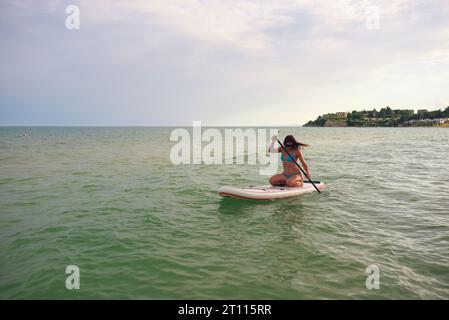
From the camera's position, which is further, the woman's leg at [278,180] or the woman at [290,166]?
the woman's leg at [278,180]

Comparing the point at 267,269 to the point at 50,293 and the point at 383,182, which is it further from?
the point at 383,182

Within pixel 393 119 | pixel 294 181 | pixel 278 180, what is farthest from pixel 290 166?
pixel 393 119

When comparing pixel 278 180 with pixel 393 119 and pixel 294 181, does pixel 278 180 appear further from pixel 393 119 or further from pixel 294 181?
pixel 393 119

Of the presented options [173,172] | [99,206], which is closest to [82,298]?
[99,206]

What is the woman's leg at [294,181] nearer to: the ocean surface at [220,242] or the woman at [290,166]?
the woman at [290,166]

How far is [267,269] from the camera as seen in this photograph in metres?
6.30

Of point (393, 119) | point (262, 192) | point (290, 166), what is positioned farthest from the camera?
point (393, 119)

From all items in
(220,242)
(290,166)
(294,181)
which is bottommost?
(220,242)

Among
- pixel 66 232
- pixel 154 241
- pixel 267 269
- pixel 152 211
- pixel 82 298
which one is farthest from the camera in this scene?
pixel 152 211

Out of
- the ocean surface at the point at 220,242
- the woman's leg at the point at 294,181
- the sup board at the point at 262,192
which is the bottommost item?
the ocean surface at the point at 220,242

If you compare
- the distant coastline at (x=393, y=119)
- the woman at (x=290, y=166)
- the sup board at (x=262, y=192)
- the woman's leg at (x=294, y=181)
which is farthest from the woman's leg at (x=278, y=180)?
the distant coastline at (x=393, y=119)

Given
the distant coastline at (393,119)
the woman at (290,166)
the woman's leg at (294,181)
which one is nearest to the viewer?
the woman at (290,166)
